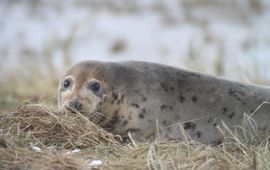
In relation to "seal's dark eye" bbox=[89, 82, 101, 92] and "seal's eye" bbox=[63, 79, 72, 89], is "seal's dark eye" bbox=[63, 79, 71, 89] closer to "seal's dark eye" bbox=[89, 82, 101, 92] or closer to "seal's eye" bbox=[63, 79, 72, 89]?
"seal's eye" bbox=[63, 79, 72, 89]

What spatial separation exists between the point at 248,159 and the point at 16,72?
19.4 feet

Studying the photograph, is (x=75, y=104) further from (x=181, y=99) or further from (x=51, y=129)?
(x=181, y=99)

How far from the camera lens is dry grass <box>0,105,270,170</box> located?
447 cm

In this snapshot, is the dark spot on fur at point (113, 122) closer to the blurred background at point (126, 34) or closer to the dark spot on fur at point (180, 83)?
the dark spot on fur at point (180, 83)

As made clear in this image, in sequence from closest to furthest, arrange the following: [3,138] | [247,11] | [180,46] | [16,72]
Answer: [3,138] → [16,72] → [180,46] → [247,11]

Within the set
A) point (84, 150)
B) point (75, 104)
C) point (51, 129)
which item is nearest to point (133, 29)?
point (75, 104)

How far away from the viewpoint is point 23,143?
490cm

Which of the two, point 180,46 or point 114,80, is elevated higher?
point 114,80

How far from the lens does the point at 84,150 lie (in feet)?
16.3

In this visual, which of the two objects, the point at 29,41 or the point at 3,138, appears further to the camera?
the point at 29,41

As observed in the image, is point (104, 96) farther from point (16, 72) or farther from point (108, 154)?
point (16, 72)

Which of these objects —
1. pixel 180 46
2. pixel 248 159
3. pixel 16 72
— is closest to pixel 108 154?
pixel 248 159

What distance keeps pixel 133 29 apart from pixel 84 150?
30.5 ft

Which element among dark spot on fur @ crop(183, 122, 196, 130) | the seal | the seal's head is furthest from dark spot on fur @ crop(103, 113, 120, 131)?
dark spot on fur @ crop(183, 122, 196, 130)
